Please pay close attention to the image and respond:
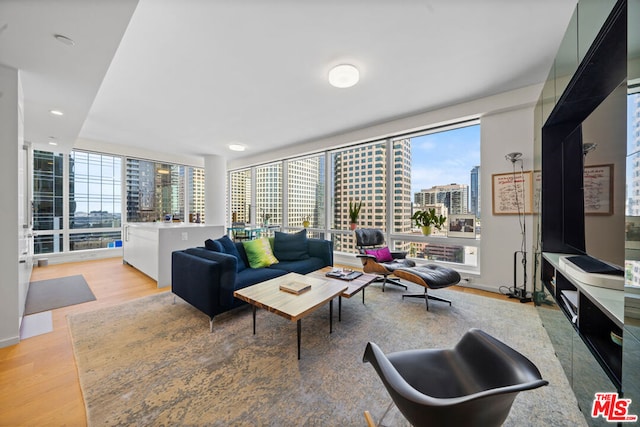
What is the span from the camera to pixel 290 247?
3.74 meters

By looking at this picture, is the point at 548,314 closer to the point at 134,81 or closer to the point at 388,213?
the point at 388,213

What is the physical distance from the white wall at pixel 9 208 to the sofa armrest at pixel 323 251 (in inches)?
127

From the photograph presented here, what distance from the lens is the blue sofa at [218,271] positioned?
235 centimetres

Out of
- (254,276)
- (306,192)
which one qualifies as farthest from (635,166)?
(306,192)

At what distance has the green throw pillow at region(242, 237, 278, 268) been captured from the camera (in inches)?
129

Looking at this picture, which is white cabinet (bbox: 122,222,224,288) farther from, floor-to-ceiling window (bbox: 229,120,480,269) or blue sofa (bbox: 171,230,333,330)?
floor-to-ceiling window (bbox: 229,120,480,269)

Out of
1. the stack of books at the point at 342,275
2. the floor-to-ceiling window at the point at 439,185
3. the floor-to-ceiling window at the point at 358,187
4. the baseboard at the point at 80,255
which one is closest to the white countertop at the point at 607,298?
the stack of books at the point at 342,275

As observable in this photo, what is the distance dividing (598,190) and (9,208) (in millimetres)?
4864

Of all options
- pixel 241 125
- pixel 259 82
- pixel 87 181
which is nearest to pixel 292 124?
pixel 241 125

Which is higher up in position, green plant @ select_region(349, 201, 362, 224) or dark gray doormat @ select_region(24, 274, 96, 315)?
green plant @ select_region(349, 201, 362, 224)

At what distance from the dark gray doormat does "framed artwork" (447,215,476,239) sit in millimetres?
5500

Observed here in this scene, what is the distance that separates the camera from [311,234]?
593cm

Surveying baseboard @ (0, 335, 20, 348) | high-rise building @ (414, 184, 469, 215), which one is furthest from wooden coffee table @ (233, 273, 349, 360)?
high-rise building @ (414, 184, 469, 215)

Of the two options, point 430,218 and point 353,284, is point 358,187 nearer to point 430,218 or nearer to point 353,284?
point 430,218
